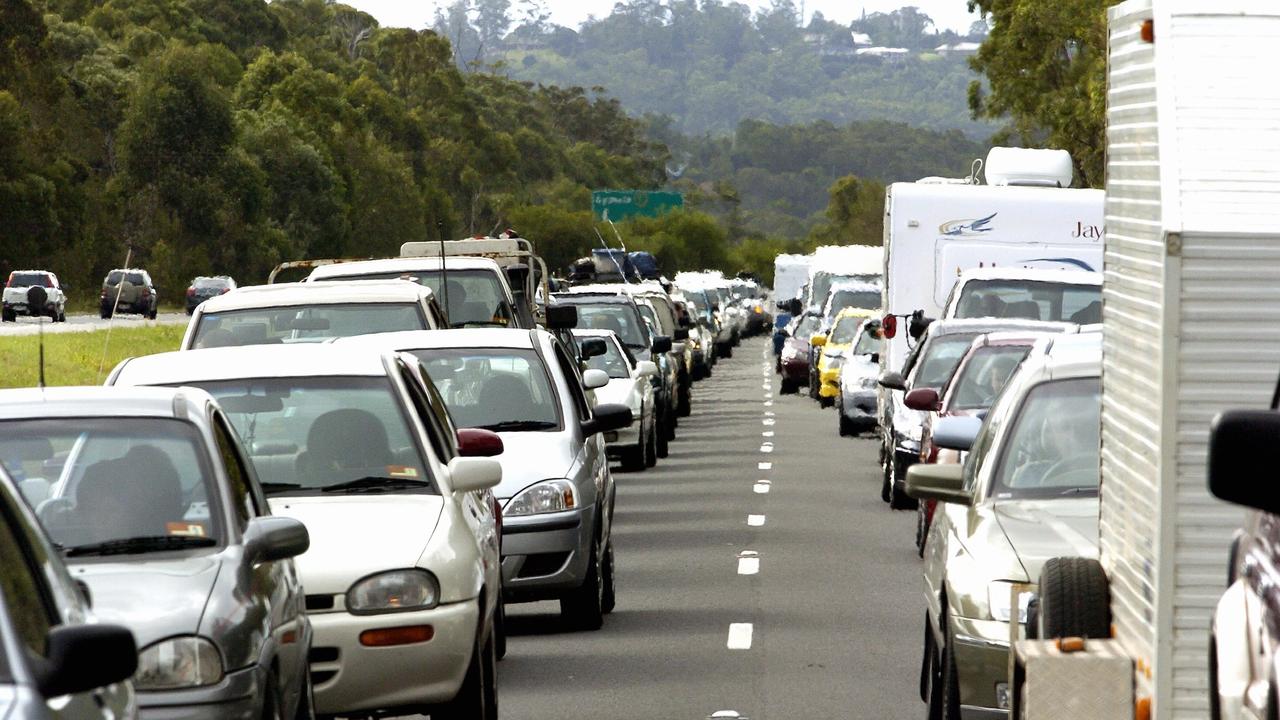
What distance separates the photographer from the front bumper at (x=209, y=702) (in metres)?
6.55

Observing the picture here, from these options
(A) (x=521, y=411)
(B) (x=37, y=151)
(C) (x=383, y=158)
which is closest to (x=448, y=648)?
(A) (x=521, y=411)

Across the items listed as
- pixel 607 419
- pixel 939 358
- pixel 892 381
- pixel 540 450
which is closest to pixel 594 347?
pixel 939 358

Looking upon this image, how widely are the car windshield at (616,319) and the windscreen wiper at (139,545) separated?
22.2m

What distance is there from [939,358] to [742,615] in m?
6.39

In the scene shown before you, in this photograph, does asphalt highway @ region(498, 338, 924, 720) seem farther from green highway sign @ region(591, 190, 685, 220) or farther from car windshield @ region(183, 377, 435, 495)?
green highway sign @ region(591, 190, 685, 220)

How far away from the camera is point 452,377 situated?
14.3m

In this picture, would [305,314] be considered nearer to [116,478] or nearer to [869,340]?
[116,478]

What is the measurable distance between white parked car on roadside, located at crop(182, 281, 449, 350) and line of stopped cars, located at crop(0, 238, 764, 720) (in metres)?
0.46

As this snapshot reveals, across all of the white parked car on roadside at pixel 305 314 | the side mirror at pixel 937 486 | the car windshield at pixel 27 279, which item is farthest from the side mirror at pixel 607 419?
the car windshield at pixel 27 279

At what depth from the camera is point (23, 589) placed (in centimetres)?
464

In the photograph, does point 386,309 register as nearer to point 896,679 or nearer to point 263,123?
point 896,679

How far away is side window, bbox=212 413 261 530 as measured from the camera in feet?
24.9

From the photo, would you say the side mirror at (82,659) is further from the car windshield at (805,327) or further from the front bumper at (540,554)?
the car windshield at (805,327)

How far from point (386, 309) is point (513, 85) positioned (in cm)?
16030
